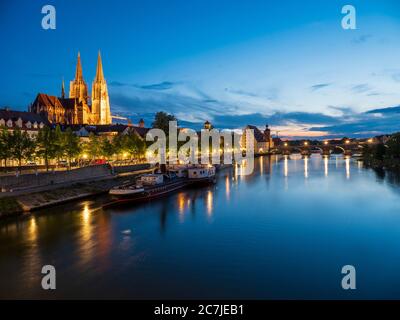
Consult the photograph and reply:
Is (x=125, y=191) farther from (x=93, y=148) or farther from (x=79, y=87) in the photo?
(x=79, y=87)

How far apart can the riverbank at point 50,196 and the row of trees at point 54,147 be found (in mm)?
6269

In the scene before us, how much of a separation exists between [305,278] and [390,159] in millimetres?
90757

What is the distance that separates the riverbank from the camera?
1330 inches

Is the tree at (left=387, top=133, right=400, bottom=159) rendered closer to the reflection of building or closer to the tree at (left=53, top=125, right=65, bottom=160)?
the tree at (left=53, top=125, right=65, bottom=160)

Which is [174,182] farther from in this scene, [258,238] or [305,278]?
[305,278]

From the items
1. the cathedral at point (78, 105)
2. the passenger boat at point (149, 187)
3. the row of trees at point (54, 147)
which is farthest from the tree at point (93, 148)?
the cathedral at point (78, 105)

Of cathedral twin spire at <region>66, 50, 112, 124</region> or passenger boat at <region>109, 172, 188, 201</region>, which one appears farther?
cathedral twin spire at <region>66, 50, 112, 124</region>

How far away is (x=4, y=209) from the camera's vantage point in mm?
32812

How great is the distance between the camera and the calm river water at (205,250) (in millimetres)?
18328

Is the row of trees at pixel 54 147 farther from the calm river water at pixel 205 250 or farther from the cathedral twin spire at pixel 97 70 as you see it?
the cathedral twin spire at pixel 97 70

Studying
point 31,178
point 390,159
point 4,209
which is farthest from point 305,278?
point 390,159

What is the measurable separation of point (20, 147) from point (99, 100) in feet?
362

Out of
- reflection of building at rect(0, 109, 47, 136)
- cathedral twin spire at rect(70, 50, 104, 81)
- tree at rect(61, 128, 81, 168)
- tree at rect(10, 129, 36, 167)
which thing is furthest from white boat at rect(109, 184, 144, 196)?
cathedral twin spire at rect(70, 50, 104, 81)
